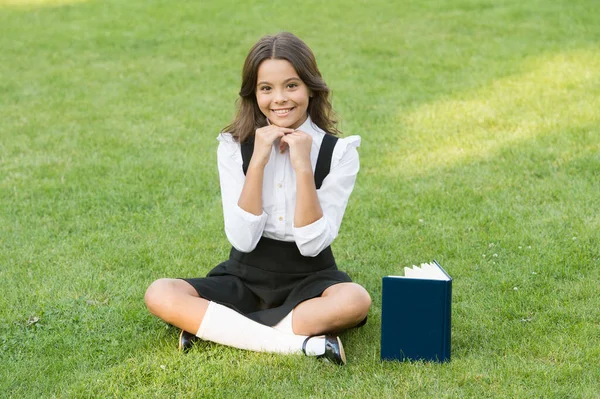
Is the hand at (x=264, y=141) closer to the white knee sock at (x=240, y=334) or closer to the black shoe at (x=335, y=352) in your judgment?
the white knee sock at (x=240, y=334)

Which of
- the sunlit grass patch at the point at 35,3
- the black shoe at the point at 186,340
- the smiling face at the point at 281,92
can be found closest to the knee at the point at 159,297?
the black shoe at the point at 186,340

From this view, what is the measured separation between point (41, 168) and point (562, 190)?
11.1ft

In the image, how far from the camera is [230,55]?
344 inches

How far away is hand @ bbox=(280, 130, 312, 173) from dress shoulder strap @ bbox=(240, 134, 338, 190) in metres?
0.10

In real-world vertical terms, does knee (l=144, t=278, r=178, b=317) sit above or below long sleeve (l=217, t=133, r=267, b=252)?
below

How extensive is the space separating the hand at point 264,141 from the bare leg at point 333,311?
572 millimetres

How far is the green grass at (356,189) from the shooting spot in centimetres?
318

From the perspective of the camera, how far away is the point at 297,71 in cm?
343

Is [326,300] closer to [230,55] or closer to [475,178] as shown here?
[475,178]

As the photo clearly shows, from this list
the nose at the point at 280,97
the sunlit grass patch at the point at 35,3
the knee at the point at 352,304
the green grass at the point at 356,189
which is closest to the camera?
the green grass at the point at 356,189

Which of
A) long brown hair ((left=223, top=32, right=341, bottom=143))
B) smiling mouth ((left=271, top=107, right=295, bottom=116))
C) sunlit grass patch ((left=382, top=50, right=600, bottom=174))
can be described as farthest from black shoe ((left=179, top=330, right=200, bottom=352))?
sunlit grass patch ((left=382, top=50, right=600, bottom=174))

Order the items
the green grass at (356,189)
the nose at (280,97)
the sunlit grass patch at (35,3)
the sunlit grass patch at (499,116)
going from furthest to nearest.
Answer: the sunlit grass patch at (35,3) < the sunlit grass patch at (499,116) < the nose at (280,97) < the green grass at (356,189)

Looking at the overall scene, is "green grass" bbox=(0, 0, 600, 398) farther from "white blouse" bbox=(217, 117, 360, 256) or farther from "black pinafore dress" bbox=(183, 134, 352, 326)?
"white blouse" bbox=(217, 117, 360, 256)

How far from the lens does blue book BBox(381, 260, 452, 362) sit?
3070 millimetres
